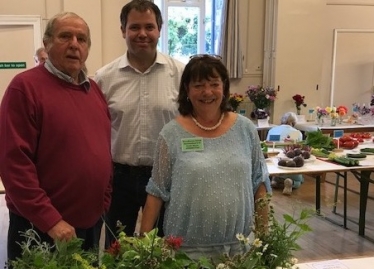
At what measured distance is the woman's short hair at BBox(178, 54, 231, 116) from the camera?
1.65m

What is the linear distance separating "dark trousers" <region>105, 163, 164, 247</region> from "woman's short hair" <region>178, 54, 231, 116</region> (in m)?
0.41

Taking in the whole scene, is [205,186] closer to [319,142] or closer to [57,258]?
[57,258]

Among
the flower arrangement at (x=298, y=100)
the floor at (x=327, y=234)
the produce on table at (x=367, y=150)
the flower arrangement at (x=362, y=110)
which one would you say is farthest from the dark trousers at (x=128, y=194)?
the flower arrangement at (x=298, y=100)

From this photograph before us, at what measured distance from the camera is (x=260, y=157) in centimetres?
176

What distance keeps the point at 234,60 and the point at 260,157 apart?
484 cm

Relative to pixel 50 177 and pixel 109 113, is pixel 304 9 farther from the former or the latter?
pixel 50 177

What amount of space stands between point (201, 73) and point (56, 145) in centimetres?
58

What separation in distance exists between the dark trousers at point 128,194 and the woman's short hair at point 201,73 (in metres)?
0.41

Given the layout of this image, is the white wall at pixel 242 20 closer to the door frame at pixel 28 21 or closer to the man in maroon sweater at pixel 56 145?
the door frame at pixel 28 21

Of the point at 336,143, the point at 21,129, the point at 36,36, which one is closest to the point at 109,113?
the point at 21,129

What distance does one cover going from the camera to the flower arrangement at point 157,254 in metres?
1.05

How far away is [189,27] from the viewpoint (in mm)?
6695

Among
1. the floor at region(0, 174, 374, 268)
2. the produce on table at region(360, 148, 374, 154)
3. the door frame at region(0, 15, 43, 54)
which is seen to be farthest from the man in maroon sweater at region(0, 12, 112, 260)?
the door frame at region(0, 15, 43, 54)

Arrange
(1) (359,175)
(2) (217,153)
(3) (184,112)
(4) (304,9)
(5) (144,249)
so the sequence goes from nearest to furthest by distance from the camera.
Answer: (5) (144,249), (2) (217,153), (3) (184,112), (1) (359,175), (4) (304,9)
